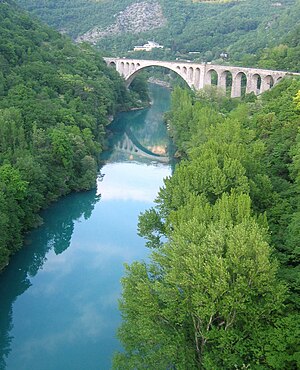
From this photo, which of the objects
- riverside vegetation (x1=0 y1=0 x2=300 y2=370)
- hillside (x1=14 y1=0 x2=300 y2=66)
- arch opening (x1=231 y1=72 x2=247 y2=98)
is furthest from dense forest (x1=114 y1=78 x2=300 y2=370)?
hillside (x1=14 y1=0 x2=300 y2=66)

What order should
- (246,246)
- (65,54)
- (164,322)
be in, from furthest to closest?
(65,54) → (164,322) → (246,246)

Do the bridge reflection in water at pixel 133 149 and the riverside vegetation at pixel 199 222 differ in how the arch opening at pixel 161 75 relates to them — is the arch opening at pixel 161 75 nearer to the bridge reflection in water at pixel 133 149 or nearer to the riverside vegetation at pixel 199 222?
the bridge reflection in water at pixel 133 149

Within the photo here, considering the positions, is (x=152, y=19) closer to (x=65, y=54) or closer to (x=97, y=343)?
(x=65, y=54)

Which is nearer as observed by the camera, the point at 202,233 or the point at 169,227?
the point at 202,233

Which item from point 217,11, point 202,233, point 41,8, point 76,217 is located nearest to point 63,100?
point 76,217

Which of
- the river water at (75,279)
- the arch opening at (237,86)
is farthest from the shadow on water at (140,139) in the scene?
the arch opening at (237,86)

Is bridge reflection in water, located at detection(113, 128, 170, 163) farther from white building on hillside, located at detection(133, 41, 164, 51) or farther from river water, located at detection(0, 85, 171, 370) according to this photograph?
white building on hillside, located at detection(133, 41, 164, 51)

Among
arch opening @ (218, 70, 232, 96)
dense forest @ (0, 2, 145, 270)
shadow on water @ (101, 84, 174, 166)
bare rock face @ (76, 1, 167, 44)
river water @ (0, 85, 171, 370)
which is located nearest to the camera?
river water @ (0, 85, 171, 370)
